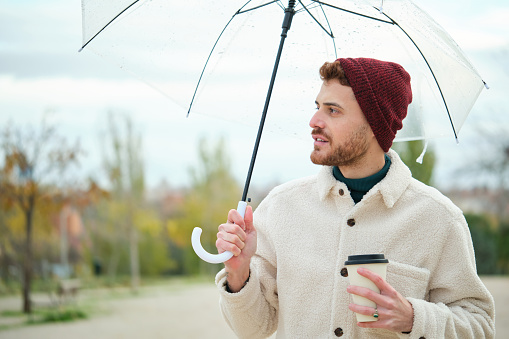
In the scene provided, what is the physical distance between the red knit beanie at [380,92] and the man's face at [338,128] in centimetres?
3

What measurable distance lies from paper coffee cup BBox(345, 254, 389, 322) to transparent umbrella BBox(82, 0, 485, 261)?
0.70 meters

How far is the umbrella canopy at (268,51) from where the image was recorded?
7.04 feet

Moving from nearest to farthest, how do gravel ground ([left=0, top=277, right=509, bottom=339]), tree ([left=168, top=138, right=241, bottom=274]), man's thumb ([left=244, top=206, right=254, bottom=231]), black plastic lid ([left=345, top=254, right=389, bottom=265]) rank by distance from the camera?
black plastic lid ([left=345, top=254, right=389, bottom=265]) → man's thumb ([left=244, top=206, right=254, bottom=231]) → gravel ground ([left=0, top=277, right=509, bottom=339]) → tree ([left=168, top=138, right=241, bottom=274])

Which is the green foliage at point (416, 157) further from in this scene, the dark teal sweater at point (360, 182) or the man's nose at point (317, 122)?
the man's nose at point (317, 122)

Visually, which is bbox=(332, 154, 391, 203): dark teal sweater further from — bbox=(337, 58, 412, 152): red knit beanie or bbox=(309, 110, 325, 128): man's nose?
bbox=(309, 110, 325, 128): man's nose

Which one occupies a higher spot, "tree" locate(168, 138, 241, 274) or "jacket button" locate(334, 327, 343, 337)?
"jacket button" locate(334, 327, 343, 337)

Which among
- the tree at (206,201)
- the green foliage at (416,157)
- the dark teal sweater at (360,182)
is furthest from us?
the tree at (206,201)

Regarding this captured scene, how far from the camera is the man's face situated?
2.04 meters

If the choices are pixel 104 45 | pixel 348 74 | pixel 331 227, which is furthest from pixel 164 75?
pixel 331 227

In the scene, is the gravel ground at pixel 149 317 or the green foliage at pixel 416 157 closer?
the gravel ground at pixel 149 317

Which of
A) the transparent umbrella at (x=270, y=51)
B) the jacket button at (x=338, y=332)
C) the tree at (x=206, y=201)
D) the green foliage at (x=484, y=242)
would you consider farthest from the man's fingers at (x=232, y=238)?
the tree at (x=206, y=201)

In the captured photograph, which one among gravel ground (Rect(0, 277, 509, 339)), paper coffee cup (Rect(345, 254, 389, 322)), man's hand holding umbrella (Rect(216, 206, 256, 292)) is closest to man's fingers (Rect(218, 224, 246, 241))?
man's hand holding umbrella (Rect(216, 206, 256, 292))

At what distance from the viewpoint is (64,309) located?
10.3 metres

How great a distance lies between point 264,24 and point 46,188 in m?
9.10
